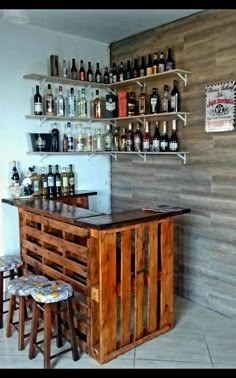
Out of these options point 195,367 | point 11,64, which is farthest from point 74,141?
point 195,367

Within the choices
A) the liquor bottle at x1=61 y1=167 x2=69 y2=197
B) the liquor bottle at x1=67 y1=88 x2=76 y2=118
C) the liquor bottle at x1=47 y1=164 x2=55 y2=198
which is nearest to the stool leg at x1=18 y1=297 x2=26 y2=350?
Answer: the liquor bottle at x1=47 y1=164 x2=55 y2=198

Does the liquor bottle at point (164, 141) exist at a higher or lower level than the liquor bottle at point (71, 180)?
higher

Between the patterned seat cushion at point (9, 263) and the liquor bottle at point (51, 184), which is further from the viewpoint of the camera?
the liquor bottle at point (51, 184)

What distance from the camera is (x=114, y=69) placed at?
3844 millimetres

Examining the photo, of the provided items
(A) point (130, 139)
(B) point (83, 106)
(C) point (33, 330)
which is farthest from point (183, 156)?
(C) point (33, 330)

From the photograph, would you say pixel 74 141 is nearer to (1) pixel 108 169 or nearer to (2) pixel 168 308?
(1) pixel 108 169

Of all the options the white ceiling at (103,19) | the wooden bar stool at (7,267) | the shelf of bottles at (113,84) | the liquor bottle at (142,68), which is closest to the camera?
the wooden bar stool at (7,267)

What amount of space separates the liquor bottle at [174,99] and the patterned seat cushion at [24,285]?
1.79m

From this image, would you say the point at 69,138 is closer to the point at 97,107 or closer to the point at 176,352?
the point at 97,107

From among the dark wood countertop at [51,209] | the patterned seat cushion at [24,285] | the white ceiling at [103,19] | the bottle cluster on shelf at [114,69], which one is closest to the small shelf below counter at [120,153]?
the dark wood countertop at [51,209]

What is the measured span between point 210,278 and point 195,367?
37.2 inches

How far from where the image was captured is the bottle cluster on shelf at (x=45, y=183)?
3.28m

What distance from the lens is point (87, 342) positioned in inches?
93.5

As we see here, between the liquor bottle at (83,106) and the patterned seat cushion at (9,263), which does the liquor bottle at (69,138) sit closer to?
the liquor bottle at (83,106)
